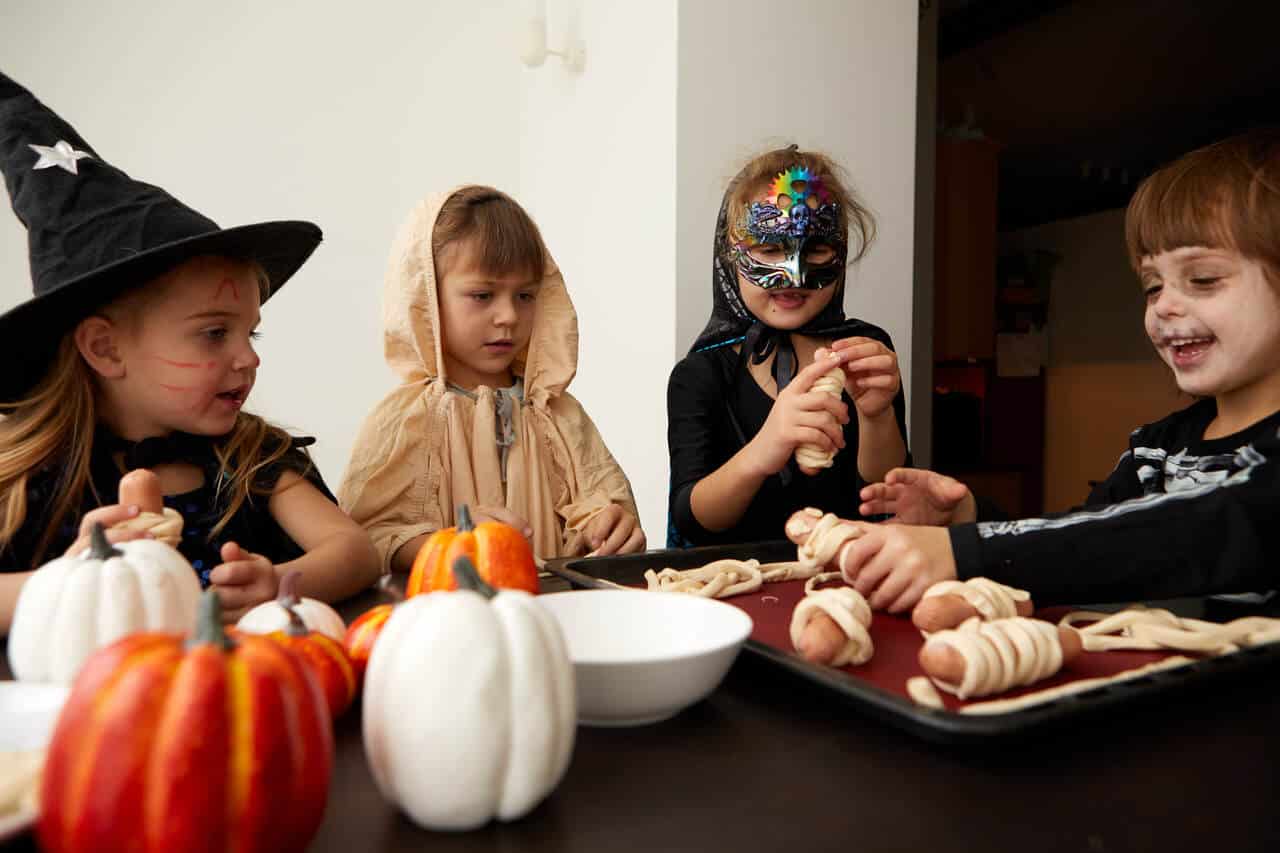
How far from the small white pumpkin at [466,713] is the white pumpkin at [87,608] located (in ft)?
0.79

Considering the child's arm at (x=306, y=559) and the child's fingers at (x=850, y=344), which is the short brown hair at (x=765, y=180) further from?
the child's arm at (x=306, y=559)

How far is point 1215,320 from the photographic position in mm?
1105

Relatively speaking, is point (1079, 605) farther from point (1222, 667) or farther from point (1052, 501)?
point (1052, 501)

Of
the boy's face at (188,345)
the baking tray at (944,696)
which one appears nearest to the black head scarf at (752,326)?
the baking tray at (944,696)

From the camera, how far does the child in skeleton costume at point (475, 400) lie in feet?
4.89

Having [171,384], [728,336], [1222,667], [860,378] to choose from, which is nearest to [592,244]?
[728,336]

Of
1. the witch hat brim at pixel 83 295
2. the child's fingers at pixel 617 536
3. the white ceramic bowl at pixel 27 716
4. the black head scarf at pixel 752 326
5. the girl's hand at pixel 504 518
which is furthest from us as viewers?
the black head scarf at pixel 752 326

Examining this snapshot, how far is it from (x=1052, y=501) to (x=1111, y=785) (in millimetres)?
6863

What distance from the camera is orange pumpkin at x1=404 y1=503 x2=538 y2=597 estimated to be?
2.39 ft

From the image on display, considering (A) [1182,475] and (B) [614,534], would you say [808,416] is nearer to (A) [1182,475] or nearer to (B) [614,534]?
(B) [614,534]

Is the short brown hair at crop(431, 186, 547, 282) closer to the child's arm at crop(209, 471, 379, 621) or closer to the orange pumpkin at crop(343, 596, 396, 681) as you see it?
the child's arm at crop(209, 471, 379, 621)

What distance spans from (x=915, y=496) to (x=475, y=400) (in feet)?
2.79

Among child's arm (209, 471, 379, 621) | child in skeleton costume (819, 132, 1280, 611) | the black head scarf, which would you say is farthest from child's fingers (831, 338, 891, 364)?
child's arm (209, 471, 379, 621)

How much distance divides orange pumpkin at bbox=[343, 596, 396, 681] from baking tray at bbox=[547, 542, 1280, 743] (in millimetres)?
282
